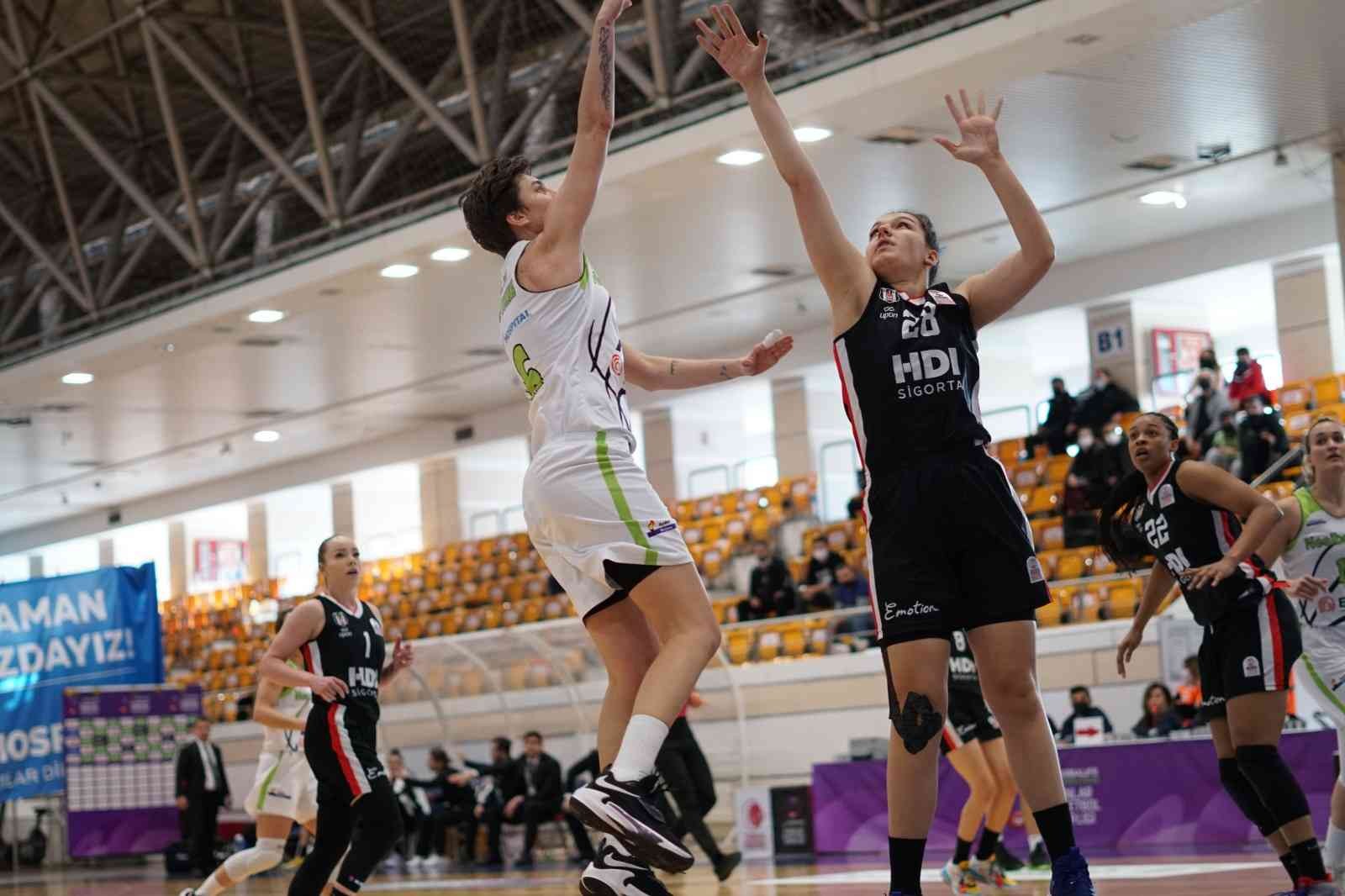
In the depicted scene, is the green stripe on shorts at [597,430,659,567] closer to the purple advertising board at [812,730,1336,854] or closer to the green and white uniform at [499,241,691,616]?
the green and white uniform at [499,241,691,616]

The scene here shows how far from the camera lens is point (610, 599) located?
5.07 meters

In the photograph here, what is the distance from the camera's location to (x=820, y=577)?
21.2 metres

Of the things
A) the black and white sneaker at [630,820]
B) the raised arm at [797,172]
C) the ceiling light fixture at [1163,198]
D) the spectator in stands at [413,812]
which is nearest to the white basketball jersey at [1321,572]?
the raised arm at [797,172]

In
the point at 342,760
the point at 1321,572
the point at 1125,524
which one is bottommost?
the point at 342,760

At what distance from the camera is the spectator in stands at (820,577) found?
68.1ft

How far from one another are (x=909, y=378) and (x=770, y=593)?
16242 millimetres

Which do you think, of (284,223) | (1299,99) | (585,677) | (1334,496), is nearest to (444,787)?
(585,677)

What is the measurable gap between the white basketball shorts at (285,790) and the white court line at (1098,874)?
A: 3.14 metres

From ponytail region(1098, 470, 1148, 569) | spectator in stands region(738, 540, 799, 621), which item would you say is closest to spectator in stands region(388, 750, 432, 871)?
spectator in stands region(738, 540, 799, 621)

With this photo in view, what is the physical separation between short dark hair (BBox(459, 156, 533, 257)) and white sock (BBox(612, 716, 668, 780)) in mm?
1540

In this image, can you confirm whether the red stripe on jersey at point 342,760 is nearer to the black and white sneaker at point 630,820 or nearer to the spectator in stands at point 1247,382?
the black and white sneaker at point 630,820

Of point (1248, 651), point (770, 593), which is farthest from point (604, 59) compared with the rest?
point (770, 593)

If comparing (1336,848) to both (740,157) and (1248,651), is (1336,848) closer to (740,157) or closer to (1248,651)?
(1248,651)

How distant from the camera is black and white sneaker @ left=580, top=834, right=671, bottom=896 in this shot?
179 inches
